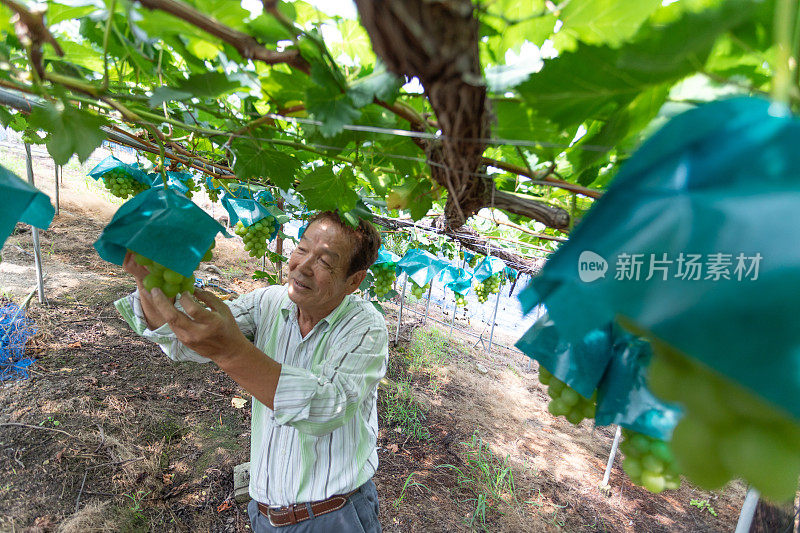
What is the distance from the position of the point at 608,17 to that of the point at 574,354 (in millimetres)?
655

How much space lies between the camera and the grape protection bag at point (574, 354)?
2.79 feet

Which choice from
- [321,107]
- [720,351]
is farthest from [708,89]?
[321,107]

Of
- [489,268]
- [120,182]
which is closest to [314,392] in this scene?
[120,182]

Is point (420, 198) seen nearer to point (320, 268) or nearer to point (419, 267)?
point (320, 268)

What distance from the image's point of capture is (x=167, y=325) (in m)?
1.25

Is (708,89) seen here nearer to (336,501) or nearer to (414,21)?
(414,21)

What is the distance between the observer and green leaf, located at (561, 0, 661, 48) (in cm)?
54

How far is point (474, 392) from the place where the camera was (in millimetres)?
5758

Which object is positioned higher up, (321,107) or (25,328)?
(321,107)

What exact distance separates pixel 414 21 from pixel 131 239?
789 millimetres

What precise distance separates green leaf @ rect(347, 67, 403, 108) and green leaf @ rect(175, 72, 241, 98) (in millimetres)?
238

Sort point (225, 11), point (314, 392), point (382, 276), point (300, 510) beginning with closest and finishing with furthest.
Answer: point (225, 11) < point (314, 392) < point (300, 510) < point (382, 276)

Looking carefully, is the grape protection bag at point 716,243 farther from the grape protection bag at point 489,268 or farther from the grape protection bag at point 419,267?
the grape protection bag at point 489,268

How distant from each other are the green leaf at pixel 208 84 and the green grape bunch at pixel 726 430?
2.57 ft
